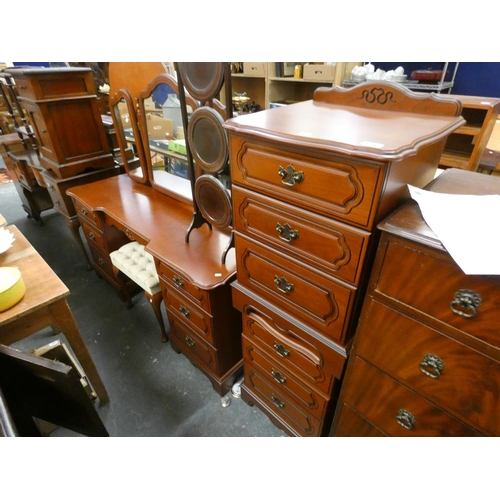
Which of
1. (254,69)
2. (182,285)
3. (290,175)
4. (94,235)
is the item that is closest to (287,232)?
(290,175)

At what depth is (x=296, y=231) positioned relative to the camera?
0.79 m

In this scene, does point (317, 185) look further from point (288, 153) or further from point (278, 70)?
point (278, 70)

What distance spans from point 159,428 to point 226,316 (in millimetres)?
615

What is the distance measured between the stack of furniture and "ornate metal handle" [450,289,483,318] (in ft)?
7.57

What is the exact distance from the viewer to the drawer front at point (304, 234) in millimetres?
700

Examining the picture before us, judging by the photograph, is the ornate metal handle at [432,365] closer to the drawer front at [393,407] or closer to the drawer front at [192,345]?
the drawer front at [393,407]

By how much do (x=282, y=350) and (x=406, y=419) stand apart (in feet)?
1.38

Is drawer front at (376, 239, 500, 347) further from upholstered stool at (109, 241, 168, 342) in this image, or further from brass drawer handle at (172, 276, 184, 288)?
upholstered stool at (109, 241, 168, 342)

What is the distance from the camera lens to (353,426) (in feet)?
3.18

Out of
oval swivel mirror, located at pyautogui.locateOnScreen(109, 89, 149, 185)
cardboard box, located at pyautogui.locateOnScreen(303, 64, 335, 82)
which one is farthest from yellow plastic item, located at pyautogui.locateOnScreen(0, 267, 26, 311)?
cardboard box, located at pyautogui.locateOnScreen(303, 64, 335, 82)

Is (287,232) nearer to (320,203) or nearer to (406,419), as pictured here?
(320,203)

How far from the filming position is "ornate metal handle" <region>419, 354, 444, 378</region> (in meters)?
0.66

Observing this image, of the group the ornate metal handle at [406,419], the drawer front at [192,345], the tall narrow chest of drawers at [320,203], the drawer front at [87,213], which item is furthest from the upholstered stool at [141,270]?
the ornate metal handle at [406,419]

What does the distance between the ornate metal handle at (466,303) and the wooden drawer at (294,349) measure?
353mm
